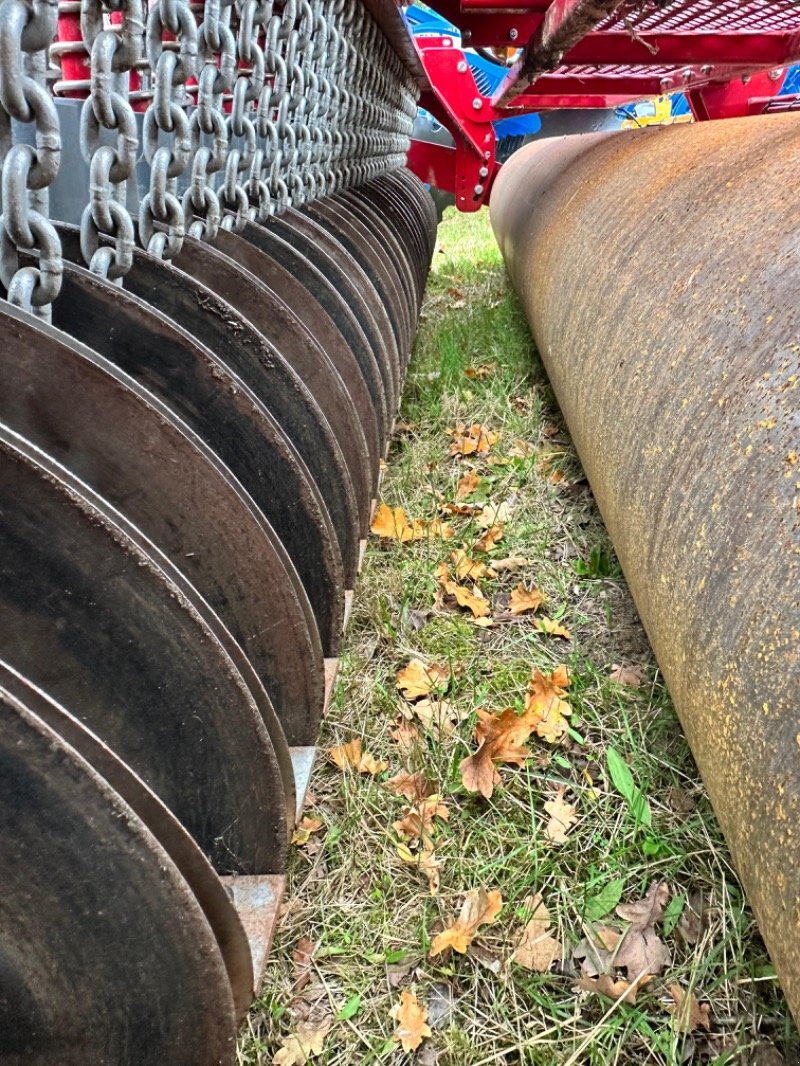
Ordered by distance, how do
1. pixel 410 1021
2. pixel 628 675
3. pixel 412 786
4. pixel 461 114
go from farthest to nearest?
pixel 461 114 → pixel 628 675 → pixel 412 786 → pixel 410 1021

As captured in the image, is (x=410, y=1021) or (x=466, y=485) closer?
(x=410, y=1021)

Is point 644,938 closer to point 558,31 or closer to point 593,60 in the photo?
point 558,31

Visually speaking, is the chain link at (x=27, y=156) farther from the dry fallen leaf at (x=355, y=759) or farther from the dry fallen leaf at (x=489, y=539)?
the dry fallen leaf at (x=489, y=539)

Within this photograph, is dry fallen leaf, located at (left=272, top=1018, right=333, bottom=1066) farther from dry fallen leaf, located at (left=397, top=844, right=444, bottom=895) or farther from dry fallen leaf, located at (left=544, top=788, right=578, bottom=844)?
dry fallen leaf, located at (left=544, top=788, right=578, bottom=844)

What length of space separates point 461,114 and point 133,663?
16.6ft

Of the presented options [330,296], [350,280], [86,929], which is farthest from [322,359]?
[86,929]

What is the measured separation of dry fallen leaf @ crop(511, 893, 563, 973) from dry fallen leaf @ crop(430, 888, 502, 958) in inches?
2.4

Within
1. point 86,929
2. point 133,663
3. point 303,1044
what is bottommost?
point 303,1044

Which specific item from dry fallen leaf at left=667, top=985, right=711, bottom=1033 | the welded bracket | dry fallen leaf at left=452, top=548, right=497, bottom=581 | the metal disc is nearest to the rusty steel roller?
dry fallen leaf at left=667, top=985, right=711, bottom=1033

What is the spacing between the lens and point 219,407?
4.40 ft

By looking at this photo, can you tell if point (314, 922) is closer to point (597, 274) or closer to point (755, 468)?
point (755, 468)

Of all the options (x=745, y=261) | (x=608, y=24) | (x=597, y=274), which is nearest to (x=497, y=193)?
(x=608, y=24)

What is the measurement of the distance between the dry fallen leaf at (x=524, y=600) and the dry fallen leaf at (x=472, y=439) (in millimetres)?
1034

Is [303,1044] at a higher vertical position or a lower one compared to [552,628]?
lower
